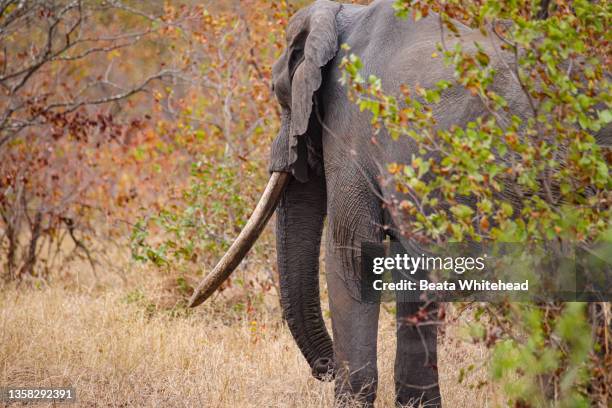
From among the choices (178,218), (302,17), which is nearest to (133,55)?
(178,218)

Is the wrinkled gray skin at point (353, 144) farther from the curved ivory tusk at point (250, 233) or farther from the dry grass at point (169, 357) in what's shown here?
the dry grass at point (169, 357)

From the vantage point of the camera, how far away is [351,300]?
17.6 feet

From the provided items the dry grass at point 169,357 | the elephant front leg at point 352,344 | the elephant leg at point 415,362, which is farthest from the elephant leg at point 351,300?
the dry grass at point 169,357

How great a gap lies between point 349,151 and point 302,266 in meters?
1.07

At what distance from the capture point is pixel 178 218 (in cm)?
863

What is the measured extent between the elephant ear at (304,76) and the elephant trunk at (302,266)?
0.89 ft

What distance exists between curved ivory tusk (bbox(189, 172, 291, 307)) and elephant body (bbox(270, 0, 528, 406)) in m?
0.10

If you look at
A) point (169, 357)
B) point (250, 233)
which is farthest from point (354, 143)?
point (169, 357)

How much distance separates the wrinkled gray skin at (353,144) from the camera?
5156mm

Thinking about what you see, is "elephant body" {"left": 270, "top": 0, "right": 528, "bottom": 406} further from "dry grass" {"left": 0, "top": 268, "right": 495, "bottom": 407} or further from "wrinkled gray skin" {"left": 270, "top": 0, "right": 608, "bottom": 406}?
"dry grass" {"left": 0, "top": 268, "right": 495, "bottom": 407}

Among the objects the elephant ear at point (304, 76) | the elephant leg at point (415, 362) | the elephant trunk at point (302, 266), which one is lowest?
the elephant leg at point (415, 362)

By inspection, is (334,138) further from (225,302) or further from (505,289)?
(225,302)

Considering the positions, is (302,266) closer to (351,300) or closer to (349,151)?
(351,300)

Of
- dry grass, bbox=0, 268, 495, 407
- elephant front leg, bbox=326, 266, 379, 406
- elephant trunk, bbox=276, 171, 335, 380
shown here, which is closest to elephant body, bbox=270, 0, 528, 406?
elephant front leg, bbox=326, 266, 379, 406
